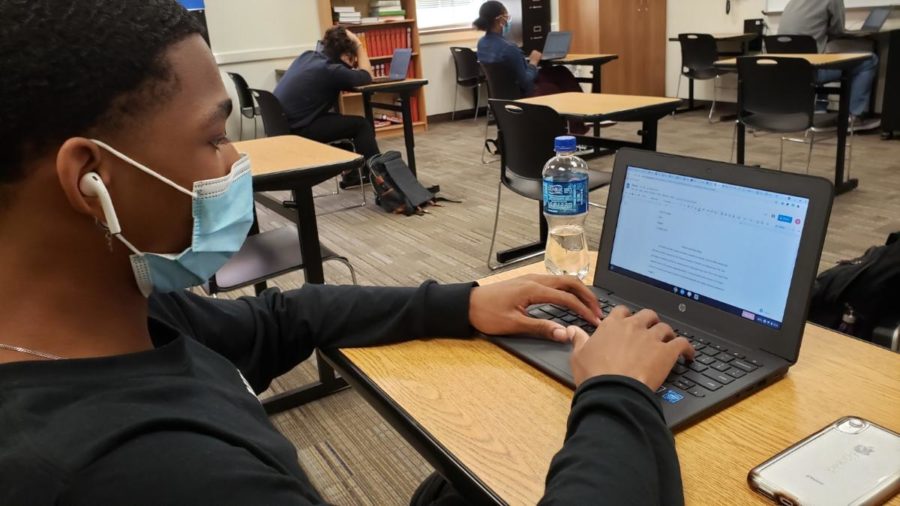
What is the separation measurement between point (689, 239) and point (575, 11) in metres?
7.13

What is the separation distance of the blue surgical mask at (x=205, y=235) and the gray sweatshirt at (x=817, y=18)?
5629 millimetres

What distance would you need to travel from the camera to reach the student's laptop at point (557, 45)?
20.3ft

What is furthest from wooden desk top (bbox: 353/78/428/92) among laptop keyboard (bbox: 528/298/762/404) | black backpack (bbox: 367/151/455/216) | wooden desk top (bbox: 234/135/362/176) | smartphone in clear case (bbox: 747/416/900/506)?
smartphone in clear case (bbox: 747/416/900/506)

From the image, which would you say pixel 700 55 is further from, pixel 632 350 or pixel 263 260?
pixel 632 350

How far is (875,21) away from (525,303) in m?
5.85

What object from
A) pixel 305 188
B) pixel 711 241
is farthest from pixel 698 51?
pixel 711 241

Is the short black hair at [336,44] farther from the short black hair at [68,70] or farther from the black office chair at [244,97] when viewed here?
the short black hair at [68,70]

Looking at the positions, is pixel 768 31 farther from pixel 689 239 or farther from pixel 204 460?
pixel 204 460

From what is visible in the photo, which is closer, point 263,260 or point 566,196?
point 566,196

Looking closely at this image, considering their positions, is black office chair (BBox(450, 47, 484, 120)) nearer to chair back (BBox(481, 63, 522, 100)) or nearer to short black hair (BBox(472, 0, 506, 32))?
short black hair (BBox(472, 0, 506, 32))

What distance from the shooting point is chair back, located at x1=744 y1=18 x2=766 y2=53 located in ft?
21.2

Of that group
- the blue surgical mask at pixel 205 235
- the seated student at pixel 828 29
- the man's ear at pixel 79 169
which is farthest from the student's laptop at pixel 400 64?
the man's ear at pixel 79 169

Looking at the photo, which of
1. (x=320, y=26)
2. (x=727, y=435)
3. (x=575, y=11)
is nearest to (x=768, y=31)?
(x=575, y=11)

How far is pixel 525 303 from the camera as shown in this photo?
1001 millimetres
